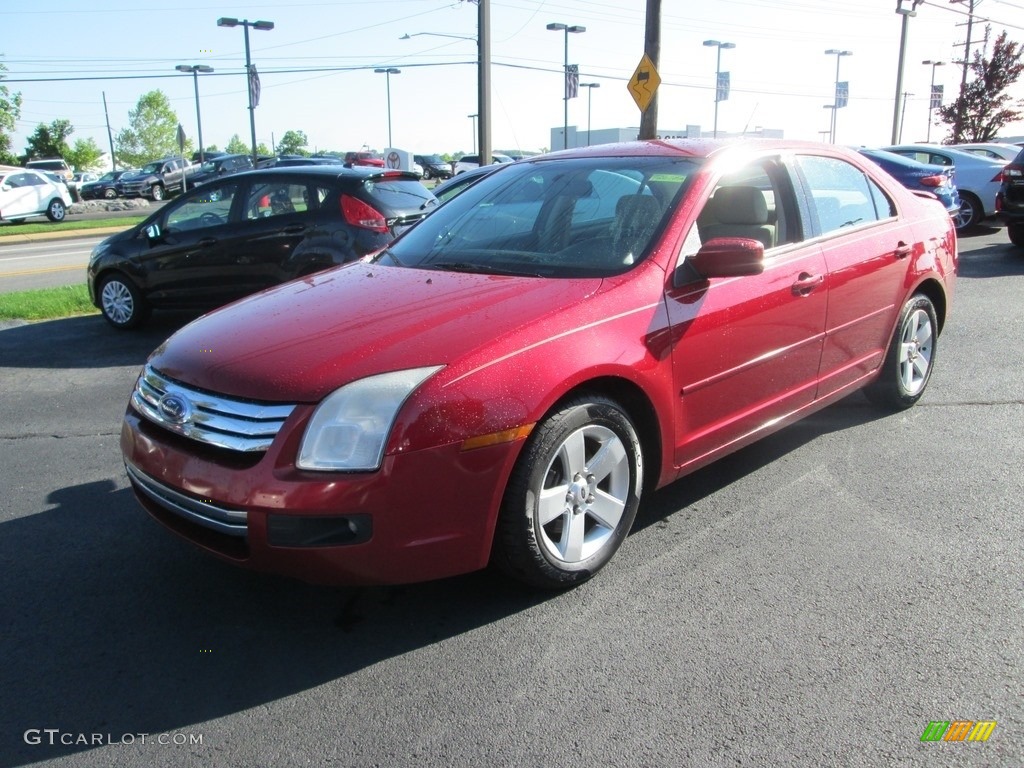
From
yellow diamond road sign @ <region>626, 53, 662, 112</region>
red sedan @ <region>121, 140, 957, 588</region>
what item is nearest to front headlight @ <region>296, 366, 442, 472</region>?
red sedan @ <region>121, 140, 957, 588</region>

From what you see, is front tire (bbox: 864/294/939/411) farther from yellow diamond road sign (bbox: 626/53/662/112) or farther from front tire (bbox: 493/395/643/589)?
yellow diamond road sign (bbox: 626/53/662/112)

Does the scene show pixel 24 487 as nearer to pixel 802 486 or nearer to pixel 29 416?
pixel 29 416

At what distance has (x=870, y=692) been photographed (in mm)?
2688

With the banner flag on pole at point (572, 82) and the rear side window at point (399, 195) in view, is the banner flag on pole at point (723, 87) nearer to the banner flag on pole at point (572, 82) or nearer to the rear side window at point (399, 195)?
the banner flag on pole at point (572, 82)

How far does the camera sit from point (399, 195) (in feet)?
27.7

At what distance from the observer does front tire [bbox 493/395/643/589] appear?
3.04 meters

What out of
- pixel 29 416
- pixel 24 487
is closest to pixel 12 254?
pixel 29 416

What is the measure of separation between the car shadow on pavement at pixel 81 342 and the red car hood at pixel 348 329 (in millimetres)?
4446

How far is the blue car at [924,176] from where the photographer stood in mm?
13289

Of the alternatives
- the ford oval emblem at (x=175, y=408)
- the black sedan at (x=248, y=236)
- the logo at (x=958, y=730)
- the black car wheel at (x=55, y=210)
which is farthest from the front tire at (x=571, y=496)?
the black car wheel at (x=55, y=210)

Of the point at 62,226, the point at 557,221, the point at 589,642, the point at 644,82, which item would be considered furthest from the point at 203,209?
the point at 62,226

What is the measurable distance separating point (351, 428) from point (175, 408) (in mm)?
747

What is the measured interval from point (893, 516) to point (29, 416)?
17.6 feet

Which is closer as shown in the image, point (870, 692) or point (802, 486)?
point (870, 692)
